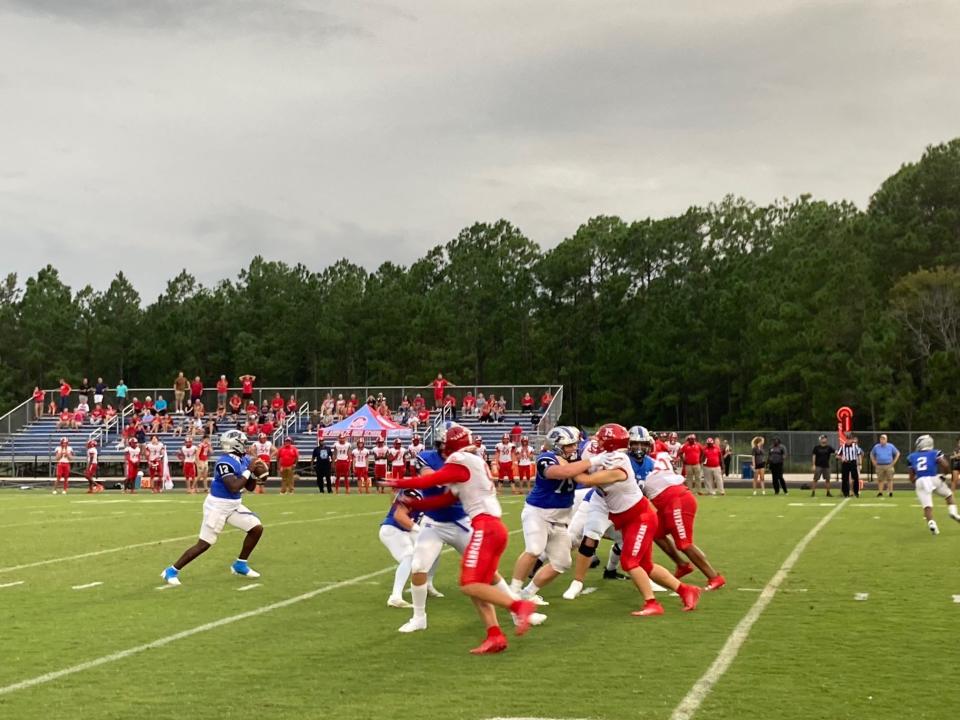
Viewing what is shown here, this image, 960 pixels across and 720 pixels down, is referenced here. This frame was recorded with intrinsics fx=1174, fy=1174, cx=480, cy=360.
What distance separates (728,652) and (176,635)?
13.7ft

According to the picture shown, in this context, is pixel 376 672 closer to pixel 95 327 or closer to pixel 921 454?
pixel 921 454

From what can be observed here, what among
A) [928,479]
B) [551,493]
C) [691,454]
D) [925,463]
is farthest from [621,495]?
[691,454]

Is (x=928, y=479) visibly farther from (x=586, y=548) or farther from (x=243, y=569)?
(x=243, y=569)

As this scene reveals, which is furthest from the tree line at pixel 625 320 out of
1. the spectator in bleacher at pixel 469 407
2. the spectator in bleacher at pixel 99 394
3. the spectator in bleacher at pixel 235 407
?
the spectator in bleacher at pixel 99 394

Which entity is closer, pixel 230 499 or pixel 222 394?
pixel 230 499

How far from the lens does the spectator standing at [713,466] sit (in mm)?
29969

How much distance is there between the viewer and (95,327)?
3376 inches

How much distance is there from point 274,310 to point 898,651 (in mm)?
79795

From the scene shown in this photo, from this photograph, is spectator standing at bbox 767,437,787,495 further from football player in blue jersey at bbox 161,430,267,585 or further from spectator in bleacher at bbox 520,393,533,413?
football player in blue jersey at bbox 161,430,267,585

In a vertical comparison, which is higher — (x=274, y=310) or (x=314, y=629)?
(x=274, y=310)

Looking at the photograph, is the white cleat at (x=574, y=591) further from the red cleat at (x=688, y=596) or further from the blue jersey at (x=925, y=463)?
the blue jersey at (x=925, y=463)

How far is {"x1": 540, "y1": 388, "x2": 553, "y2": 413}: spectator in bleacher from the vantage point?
1689 inches

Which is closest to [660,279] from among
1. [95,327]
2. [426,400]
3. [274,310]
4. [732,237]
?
[732,237]

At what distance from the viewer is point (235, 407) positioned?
146 feet
